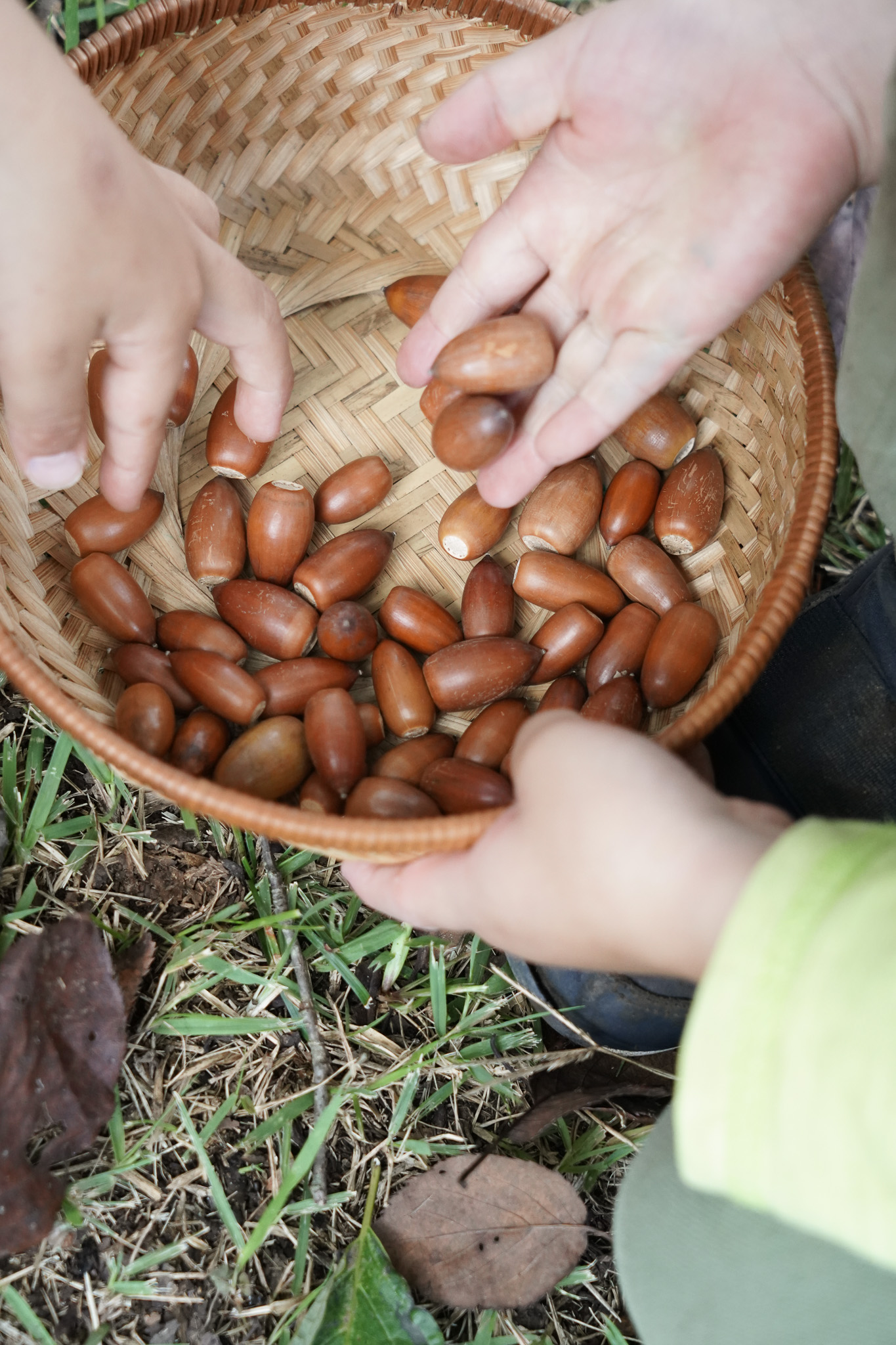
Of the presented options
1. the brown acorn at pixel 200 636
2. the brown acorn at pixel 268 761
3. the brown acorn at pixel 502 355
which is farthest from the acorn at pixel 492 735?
the brown acorn at pixel 502 355

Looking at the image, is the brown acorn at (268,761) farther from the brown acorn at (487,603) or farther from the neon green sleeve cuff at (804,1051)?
the neon green sleeve cuff at (804,1051)

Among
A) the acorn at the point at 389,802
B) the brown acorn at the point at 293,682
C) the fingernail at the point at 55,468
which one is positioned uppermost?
the fingernail at the point at 55,468

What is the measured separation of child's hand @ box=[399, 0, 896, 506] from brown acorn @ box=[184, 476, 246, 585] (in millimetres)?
637

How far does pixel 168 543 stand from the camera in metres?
2.35

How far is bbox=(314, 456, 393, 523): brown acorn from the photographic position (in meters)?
2.32

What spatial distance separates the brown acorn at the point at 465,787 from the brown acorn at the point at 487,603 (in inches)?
14.8

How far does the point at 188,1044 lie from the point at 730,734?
1.36 metres

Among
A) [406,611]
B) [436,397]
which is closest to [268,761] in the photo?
[406,611]

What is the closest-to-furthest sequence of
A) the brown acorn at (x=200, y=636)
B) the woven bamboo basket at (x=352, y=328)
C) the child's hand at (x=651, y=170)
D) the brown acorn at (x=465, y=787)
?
the child's hand at (x=651, y=170)
the brown acorn at (x=465, y=787)
the woven bamboo basket at (x=352, y=328)
the brown acorn at (x=200, y=636)

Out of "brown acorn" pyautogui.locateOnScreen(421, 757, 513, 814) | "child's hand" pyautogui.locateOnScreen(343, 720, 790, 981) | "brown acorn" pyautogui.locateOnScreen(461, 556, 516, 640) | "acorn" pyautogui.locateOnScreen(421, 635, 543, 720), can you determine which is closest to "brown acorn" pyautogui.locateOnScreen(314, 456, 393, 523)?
"brown acorn" pyautogui.locateOnScreen(461, 556, 516, 640)

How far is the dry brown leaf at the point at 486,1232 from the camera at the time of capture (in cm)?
190

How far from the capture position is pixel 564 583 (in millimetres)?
2225

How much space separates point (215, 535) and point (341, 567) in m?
0.30

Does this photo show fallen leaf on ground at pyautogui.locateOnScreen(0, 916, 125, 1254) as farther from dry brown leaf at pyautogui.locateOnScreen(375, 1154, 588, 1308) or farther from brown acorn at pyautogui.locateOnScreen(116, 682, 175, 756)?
dry brown leaf at pyautogui.locateOnScreen(375, 1154, 588, 1308)
